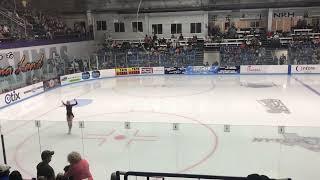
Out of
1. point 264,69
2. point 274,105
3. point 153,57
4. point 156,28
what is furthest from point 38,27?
point 274,105

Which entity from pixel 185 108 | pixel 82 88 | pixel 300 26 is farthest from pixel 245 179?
pixel 300 26

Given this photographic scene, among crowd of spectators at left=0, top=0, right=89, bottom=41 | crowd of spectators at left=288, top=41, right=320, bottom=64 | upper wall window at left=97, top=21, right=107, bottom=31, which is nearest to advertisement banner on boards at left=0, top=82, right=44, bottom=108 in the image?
crowd of spectators at left=0, top=0, right=89, bottom=41

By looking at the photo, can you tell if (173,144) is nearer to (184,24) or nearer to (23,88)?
(23,88)

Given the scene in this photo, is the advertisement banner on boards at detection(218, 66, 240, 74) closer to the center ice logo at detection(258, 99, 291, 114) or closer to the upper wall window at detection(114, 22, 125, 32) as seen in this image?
the center ice logo at detection(258, 99, 291, 114)

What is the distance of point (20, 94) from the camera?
15.6m

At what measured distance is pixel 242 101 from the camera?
45.8ft

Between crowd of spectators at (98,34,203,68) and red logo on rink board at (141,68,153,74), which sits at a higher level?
crowd of spectators at (98,34,203,68)

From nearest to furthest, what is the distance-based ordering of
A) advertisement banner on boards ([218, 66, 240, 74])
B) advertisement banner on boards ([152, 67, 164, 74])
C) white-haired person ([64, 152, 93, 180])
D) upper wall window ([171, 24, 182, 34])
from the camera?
white-haired person ([64, 152, 93, 180]) → advertisement banner on boards ([218, 66, 240, 74]) → advertisement banner on boards ([152, 67, 164, 74]) → upper wall window ([171, 24, 182, 34])

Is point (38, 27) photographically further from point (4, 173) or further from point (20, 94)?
point (4, 173)

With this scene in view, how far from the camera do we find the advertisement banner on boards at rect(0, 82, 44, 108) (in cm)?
1434

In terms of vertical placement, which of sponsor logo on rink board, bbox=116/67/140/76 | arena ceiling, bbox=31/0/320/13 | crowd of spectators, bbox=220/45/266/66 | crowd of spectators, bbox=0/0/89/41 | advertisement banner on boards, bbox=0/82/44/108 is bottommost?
advertisement banner on boards, bbox=0/82/44/108

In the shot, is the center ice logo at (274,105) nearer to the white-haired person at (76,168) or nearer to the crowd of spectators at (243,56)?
the crowd of spectators at (243,56)

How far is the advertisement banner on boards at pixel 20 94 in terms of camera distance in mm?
14343

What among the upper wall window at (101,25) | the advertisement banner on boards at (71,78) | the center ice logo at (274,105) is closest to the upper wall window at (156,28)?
the upper wall window at (101,25)
